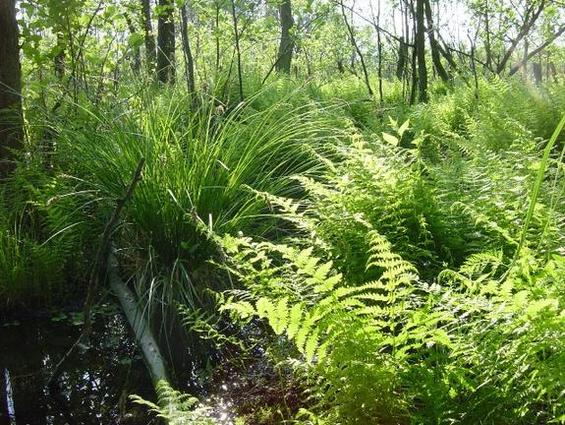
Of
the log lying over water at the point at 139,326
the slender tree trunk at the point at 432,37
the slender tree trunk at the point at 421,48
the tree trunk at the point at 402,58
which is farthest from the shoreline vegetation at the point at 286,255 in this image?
the tree trunk at the point at 402,58

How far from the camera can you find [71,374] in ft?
8.52

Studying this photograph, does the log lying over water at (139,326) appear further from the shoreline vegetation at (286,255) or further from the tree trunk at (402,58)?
the tree trunk at (402,58)

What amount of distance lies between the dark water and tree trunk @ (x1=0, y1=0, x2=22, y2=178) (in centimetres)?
135

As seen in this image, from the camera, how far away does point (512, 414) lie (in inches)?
58.1

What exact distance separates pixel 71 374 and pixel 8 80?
7.42ft

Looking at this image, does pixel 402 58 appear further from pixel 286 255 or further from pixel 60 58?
pixel 286 255

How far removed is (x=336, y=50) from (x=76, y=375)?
1257 cm

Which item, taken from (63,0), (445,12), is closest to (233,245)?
(63,0)

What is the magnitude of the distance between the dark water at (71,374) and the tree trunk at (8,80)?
4.42 ft

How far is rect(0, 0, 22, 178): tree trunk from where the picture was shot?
3895 millimetres

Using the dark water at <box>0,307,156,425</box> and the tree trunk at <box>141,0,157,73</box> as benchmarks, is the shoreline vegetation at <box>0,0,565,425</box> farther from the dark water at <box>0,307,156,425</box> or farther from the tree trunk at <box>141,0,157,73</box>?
the tree trunk at <box>141,0,157,73</box>

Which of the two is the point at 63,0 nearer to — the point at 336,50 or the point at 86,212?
the point at 86,212

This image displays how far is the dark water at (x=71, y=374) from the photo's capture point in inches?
90.7

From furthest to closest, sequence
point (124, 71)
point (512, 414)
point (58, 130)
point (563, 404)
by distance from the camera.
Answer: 1. point (124, 71)
2. point (58, 130)
3. point (512, 414)
4. point (563, 404)
